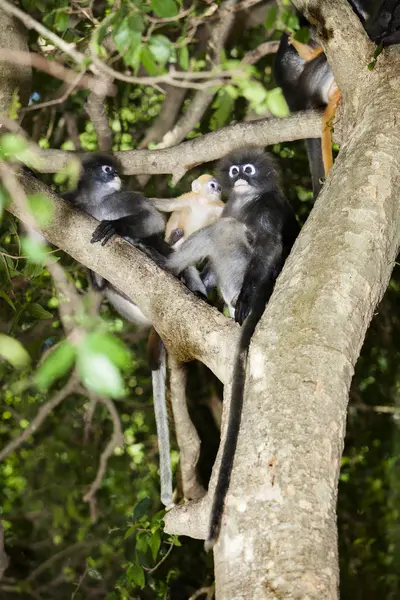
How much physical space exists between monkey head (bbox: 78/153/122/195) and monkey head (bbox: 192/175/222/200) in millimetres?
429

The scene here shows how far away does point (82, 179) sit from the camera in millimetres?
3184

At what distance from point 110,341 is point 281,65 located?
316 centimetres

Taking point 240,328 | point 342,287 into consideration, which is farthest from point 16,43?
point 342,287

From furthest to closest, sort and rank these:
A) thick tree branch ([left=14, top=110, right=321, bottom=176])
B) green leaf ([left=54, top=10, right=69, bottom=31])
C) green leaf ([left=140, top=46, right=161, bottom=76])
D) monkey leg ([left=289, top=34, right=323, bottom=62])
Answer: monkey leg ([left=289, top=34, right=323, bottom=62]) → thick tree branch ([left=14, top=110, right=321, bottom=176]) → green leaf ([left=54, top=10, right=69, bottom=31]) → green leaf ([left=140, top=46, right=161, bottom=76])

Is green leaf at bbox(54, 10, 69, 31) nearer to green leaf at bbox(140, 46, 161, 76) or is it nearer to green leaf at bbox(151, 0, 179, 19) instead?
green leaf at bbox(140, 46, 161, 76)

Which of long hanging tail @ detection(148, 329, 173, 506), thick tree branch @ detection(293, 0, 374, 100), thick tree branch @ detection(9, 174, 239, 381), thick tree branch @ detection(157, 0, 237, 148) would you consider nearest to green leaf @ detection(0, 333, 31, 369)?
→ thick tree branch @ detection(9, 174, 239, 381)

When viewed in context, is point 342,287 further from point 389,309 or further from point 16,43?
point 389,309

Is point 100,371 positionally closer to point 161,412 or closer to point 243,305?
point 243,305

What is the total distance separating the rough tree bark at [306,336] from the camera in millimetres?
1070

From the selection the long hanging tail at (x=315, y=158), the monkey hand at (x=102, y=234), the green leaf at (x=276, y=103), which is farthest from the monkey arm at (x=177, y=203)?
the green leaf at (x=276, y=103)

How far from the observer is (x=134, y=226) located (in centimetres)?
278

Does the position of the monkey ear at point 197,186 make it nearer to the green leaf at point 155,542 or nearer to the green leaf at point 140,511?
the green leaf at point 140,511

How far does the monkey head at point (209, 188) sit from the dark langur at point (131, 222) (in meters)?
0.32

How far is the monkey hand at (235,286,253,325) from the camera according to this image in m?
2.19
